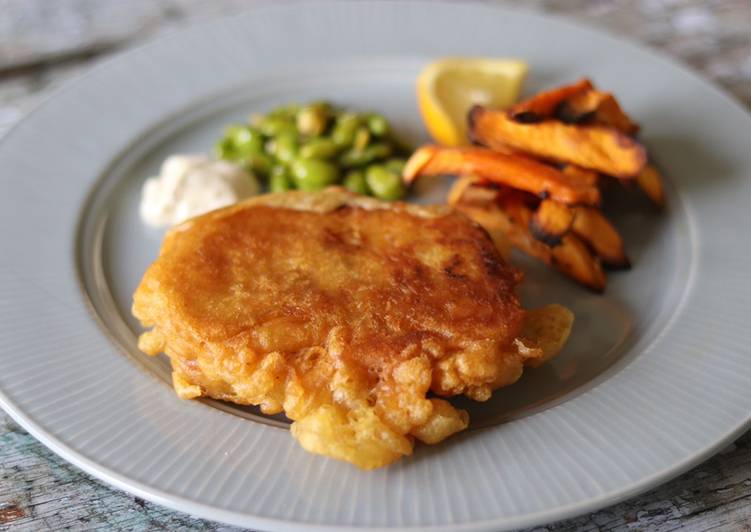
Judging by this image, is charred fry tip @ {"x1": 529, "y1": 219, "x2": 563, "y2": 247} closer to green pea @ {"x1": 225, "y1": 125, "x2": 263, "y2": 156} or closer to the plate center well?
the plate center well

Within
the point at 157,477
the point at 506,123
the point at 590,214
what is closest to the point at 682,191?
the point at 590,214

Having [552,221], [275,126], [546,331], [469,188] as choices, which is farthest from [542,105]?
[275,126]

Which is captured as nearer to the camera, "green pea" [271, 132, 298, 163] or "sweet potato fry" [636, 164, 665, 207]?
"sweet potato fry" [636, 164, 665, 207]

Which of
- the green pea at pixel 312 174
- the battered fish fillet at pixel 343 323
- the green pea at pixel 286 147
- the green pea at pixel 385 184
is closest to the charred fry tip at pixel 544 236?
the battered fish fillet at pixel 343 323

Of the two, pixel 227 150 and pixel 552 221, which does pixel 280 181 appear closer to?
pixel 227 150

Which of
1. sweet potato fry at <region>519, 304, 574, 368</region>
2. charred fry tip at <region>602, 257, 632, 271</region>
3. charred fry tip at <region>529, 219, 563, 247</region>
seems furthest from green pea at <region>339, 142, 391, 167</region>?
sweet potato fry at <region>519, 304, 574, 368</region>

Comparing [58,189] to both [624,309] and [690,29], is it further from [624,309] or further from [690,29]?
[690,29]

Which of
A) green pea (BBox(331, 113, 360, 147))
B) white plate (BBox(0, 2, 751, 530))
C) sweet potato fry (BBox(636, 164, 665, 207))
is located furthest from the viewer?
green pea (BBox(331, 113, 360, 147))
